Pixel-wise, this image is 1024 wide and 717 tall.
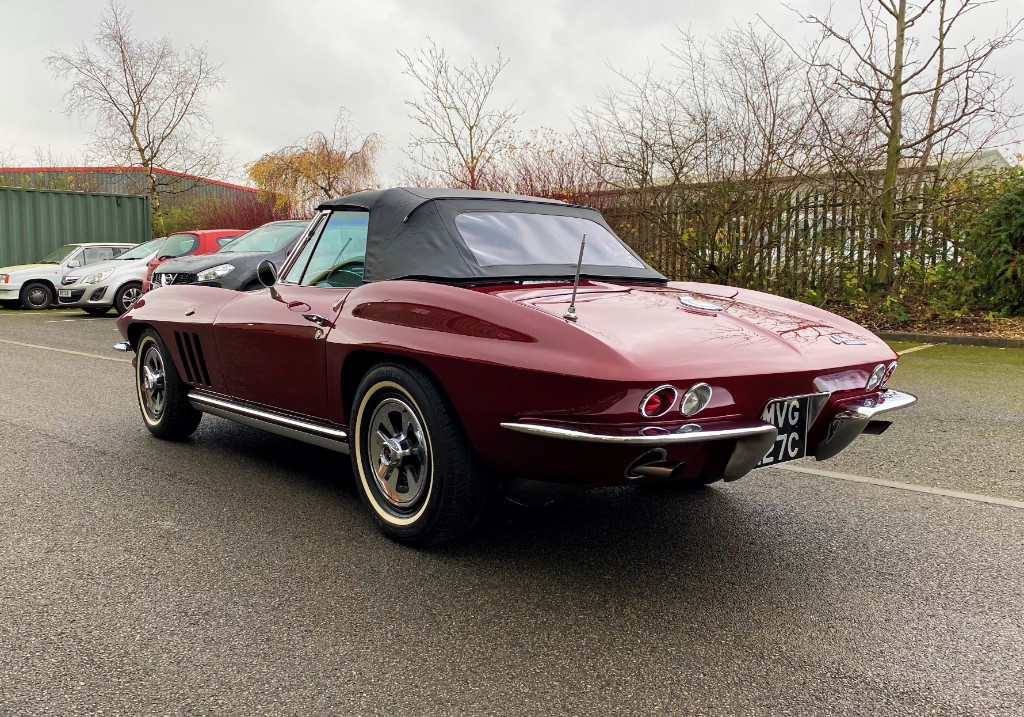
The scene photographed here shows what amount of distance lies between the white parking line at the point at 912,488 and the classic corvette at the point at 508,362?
988mm

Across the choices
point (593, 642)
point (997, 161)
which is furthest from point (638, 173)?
point (593, 642)

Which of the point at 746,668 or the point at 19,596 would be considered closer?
the point at 746,668

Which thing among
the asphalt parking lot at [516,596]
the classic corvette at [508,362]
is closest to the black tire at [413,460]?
the classic corvette at [508,362]

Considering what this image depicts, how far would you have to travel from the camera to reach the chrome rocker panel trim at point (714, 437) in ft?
8.85

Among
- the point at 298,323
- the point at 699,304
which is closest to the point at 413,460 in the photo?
the point at 298,323

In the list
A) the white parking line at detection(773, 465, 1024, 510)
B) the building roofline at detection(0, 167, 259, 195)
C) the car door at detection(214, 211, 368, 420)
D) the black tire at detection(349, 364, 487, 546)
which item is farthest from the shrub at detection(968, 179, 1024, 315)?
the building roofline at detection(0, 167, 259, 195)

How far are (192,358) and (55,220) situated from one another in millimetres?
20988

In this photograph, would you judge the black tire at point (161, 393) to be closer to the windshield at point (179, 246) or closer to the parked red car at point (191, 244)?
the parked red car at point (191, 244)

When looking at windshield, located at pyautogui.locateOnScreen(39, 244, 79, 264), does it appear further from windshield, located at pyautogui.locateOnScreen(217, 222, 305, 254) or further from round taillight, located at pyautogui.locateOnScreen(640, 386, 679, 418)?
round taillight, located at pyautogui.locateOnScreen(640, 386, 679, 418)

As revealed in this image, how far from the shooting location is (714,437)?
275 centimetres

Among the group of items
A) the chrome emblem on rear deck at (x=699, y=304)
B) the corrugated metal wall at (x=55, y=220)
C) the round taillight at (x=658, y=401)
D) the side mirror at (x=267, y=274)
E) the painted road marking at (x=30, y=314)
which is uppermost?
the corrugated metal wall at (x=55, y=220)

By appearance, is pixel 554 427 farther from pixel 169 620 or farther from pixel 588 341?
pixel 169 620

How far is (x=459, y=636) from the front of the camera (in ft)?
8.77

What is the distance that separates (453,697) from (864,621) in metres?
1.37
